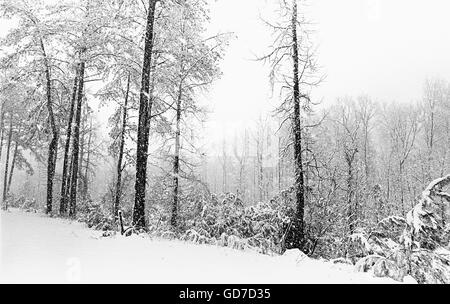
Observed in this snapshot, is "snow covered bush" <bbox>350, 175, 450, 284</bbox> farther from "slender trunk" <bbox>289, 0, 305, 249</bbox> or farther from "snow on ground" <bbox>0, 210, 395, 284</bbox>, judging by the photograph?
"slender trunk" <bbox>289, 0, 305, 249</bbox>

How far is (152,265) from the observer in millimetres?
5750

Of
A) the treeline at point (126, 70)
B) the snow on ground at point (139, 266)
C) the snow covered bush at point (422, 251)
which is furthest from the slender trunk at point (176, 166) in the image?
the snow covered bush at point (422, 251)

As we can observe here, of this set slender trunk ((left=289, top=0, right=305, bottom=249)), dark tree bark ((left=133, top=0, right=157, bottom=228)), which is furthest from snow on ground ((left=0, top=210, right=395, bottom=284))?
slender trunk ((left=289, top=0, right=305, bottom=249))

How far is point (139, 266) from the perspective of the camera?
561 cm

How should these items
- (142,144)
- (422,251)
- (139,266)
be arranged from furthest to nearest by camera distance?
(142,144) → (422,251) → (139,266)

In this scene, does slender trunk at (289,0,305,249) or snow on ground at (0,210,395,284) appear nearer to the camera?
snow on ground at (0,210,395,284)

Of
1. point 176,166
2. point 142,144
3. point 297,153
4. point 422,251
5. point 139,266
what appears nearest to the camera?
point 139,266

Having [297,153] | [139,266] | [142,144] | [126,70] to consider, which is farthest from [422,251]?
[126,70]

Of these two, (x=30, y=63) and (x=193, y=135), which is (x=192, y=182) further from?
(x=30, y=63)

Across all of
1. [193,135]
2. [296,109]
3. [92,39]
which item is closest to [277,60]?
[296,109]

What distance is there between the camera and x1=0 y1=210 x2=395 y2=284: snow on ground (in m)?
4.87

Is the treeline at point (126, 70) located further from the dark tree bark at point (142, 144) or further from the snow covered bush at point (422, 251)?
the snow covered bush at point (422, 251)

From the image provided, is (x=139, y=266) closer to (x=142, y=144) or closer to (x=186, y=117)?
(x=142, y=144)
